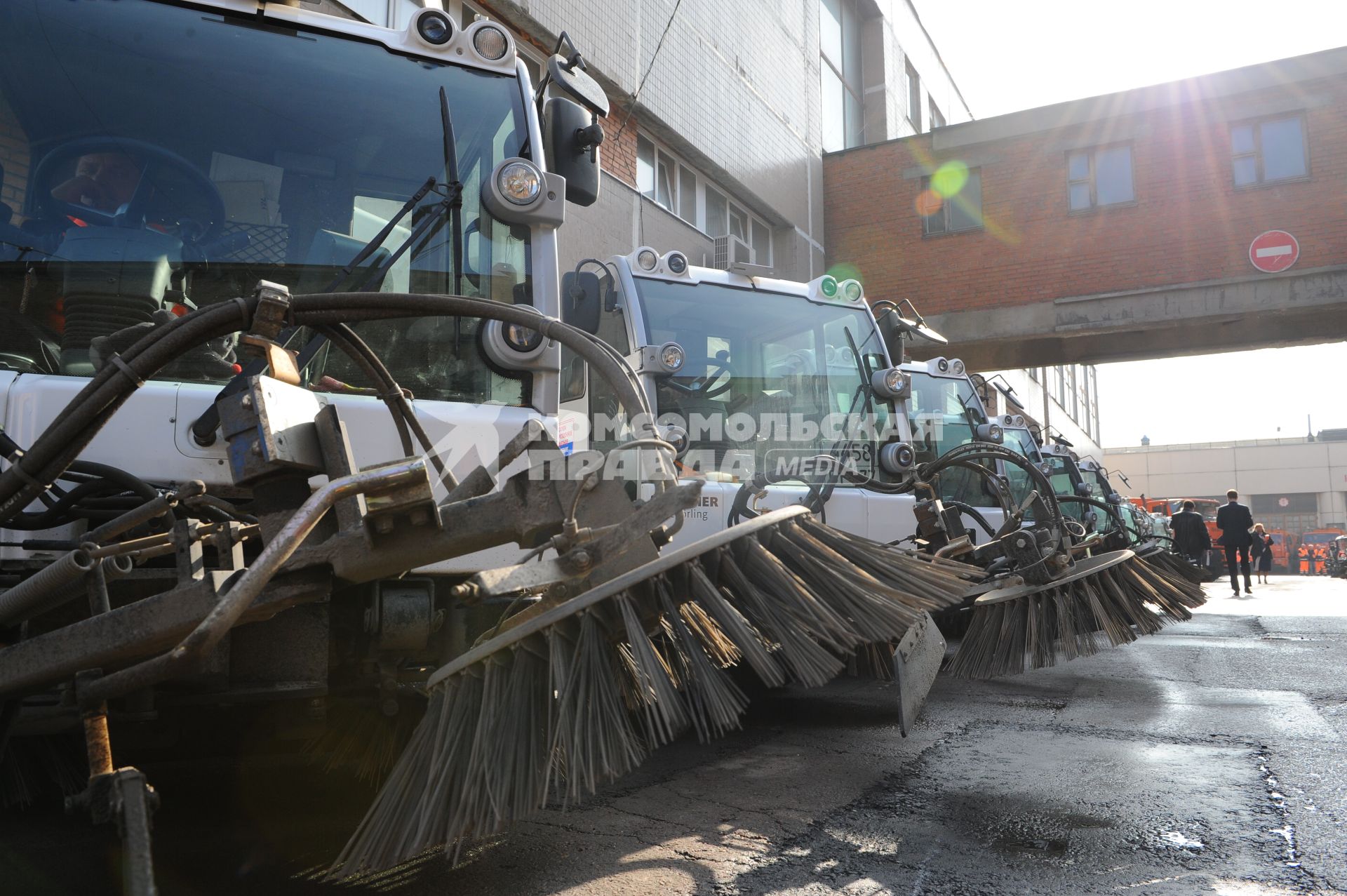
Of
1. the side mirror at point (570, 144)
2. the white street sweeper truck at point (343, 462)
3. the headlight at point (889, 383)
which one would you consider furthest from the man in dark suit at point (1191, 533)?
the side mirror at point (570, 144)

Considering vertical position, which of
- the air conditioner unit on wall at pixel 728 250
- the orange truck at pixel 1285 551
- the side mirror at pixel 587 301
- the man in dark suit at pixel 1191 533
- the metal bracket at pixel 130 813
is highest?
the air conditioner unit on wall at pixel 728 250

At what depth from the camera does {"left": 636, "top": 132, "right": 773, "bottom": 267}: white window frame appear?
41.8 ft

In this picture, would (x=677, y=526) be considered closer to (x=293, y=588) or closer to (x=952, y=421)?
(x=293, y=588)

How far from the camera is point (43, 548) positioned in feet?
7.23

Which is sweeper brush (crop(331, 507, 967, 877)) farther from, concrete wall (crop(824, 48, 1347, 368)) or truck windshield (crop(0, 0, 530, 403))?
concrete wall (crop(824, 48, 1347, 368))

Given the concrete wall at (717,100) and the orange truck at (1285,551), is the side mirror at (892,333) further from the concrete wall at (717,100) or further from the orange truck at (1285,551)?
the orange truck at (1285,551)

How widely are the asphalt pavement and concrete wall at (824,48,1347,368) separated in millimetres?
11996

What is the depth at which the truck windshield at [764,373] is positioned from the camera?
550 cm

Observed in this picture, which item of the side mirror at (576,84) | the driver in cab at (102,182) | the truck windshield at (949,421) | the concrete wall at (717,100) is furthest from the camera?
the concrete wall at (717,100)

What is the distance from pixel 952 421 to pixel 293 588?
854cm

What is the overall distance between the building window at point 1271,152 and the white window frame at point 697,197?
739 cm

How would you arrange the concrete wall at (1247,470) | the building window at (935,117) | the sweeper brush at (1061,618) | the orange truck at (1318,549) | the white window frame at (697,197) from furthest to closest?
the concrete wall at (1247,470) → the orange truck at (1318,549) → the building window at (935,117) → the white window frame at (697,197) → the sweeper brush at (1061,618)

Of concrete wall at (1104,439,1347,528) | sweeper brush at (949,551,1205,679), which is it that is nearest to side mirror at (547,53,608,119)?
sweeper brush at (949,551,1205,679)

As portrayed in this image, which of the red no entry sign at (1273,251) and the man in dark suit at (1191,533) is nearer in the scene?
the red no entry sign at (1273,251)
